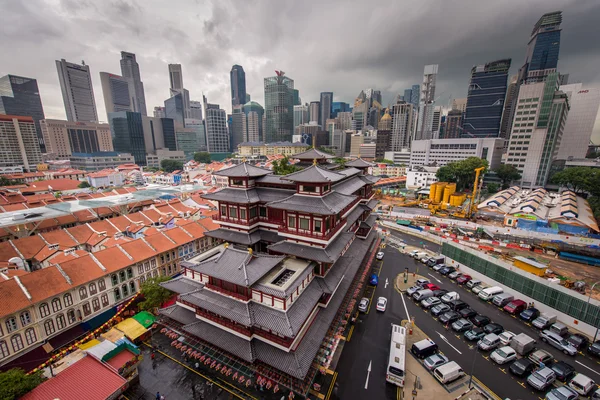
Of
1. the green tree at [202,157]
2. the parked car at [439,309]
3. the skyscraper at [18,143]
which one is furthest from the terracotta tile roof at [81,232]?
the skyscraper at [18,143]

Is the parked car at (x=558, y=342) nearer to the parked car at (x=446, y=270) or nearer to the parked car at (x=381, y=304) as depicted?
the parked car at (x=446, y=270)

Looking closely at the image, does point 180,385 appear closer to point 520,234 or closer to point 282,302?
point 282,302

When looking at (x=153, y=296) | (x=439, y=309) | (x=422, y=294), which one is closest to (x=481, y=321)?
(x=439, y=309)

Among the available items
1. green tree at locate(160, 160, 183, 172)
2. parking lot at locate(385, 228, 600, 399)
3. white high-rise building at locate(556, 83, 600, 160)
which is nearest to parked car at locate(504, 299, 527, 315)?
parking lot at locate(385, 228, 600, 399)

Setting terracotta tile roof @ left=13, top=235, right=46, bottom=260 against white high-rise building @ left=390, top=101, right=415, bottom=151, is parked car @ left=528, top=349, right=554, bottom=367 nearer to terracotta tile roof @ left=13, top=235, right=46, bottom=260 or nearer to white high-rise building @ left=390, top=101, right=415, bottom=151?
terracotta tile roof @ left=13, top=235, right=46, bottom=260

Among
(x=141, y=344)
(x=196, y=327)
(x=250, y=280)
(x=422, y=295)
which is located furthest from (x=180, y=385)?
(x=422, y=295)

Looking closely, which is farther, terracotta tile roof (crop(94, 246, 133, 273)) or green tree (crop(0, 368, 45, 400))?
terracotta tile roof (crop(94, 246, 133, 273))

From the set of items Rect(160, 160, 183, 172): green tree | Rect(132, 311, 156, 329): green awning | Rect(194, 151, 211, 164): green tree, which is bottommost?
Rect(132, 311, 156, 329): green awning
